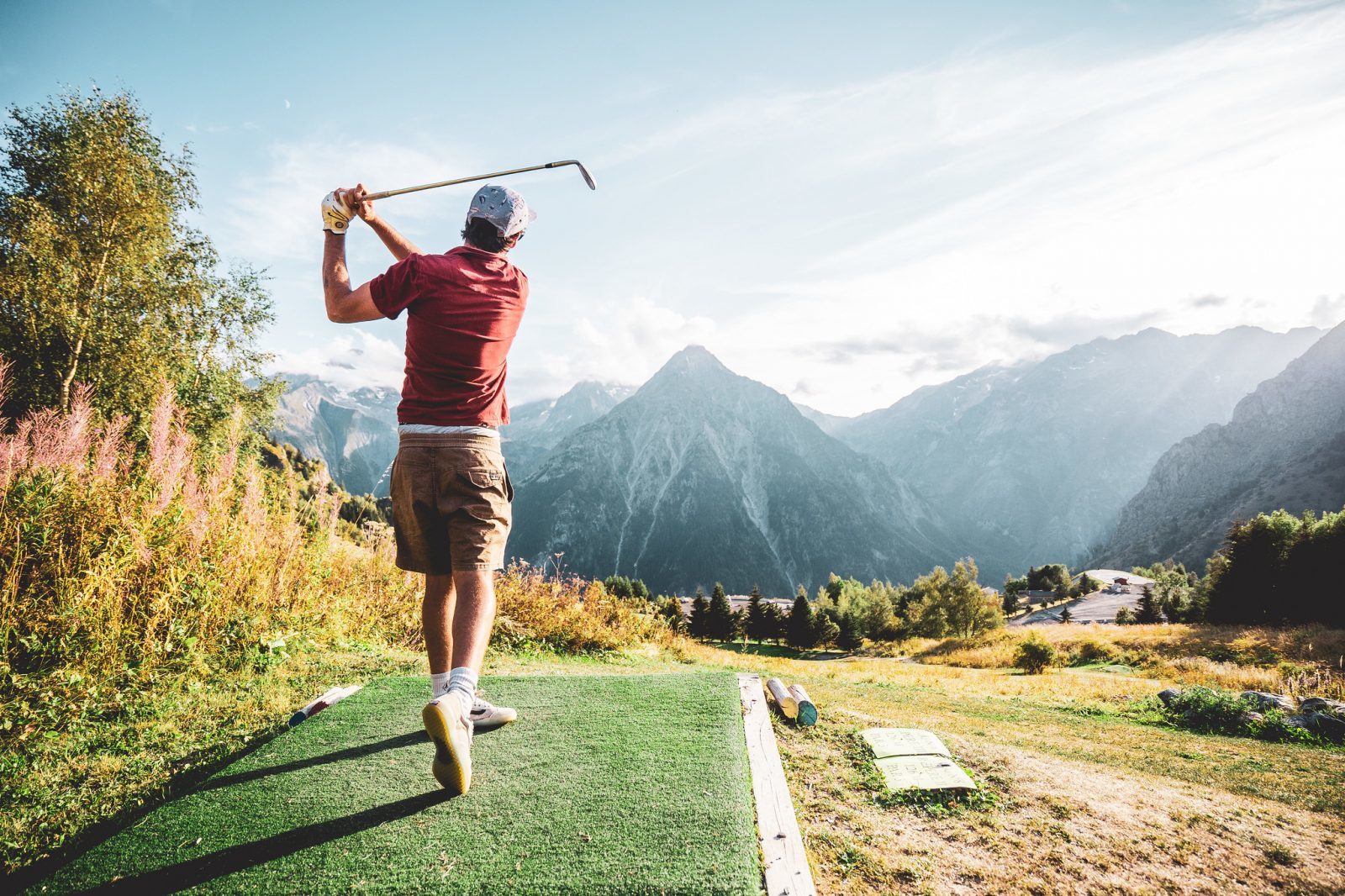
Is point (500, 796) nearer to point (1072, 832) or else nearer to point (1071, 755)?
point (1072, 832)

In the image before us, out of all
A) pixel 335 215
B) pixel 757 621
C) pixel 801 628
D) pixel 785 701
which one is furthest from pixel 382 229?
pixel 757 621

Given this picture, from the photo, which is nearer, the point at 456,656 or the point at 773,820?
the point at 773,820

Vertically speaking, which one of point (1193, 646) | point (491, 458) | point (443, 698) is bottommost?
point (1193, 646)

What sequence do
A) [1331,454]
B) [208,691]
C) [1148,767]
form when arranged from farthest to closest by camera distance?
[1331,454], [1148,767], [208,691]

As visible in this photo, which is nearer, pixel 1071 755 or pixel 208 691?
pixel 208 691

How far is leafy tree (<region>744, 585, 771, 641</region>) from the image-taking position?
5878 centimetres

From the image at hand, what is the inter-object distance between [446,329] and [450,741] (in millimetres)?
1900

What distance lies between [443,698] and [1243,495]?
796ft

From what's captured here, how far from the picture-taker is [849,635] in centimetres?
5803

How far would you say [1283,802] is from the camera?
150 inches

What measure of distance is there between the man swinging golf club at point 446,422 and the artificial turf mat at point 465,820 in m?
0.57

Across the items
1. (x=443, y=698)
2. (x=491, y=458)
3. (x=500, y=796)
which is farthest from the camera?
(x=491, y=458)

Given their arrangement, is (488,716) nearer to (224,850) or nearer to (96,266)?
(224,850)

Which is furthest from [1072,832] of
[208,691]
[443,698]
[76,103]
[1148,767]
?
[76,103]
